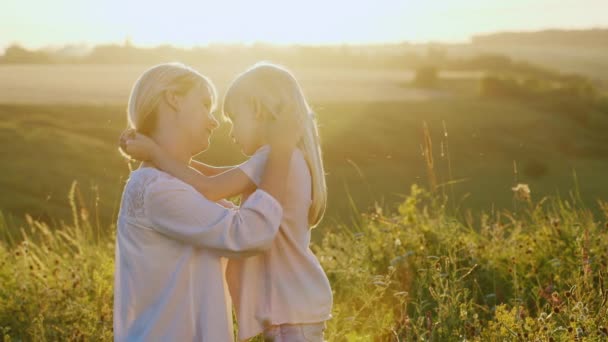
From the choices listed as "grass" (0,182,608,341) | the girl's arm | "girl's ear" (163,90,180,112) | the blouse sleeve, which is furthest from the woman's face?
"grass" (0,182,608,341)

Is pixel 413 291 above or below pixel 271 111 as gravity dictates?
below

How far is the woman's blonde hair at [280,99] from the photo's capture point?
3145 mm

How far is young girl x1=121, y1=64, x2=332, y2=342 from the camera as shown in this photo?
3.12 m

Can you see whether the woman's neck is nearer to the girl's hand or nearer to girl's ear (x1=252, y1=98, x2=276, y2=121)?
the girl's hand

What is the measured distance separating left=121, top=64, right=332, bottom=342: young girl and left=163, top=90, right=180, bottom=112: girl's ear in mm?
173

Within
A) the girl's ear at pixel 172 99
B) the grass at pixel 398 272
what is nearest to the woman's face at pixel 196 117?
the girl's ear at pixel 172 99

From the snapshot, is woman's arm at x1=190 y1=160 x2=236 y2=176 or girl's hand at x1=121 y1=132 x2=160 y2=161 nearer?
girl's hand at x1=121 y1=132 x2=160 y2=161

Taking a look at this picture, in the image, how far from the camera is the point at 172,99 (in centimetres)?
314

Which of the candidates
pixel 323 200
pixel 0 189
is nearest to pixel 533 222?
pixel 323 200

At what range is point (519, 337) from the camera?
12.1 feet

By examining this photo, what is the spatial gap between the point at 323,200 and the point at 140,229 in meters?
0.77

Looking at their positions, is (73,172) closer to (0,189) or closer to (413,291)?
(0,189)

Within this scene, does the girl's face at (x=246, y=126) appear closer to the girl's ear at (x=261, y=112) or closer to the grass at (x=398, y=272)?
the girl's ear at (x=261, y=112)

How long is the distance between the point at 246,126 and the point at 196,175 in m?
0.29
